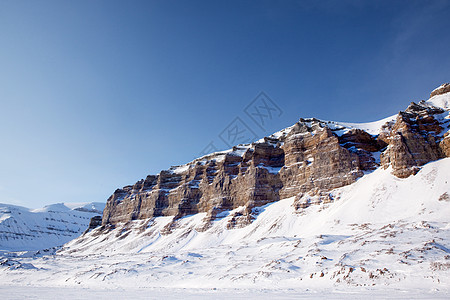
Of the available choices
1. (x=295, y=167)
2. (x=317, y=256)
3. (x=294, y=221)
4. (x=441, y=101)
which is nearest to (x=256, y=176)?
(x=295, y=167)

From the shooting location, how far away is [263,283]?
87.5 ft

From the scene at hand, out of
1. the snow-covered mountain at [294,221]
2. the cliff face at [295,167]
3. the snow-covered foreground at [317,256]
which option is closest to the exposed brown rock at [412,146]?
the cliff face at [295,167]

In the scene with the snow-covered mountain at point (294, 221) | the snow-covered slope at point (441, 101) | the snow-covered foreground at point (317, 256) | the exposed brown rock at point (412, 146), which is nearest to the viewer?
the snow-covered foreground at point (317, 256)

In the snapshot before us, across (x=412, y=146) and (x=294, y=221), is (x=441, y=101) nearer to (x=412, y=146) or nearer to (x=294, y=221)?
(x=412, y=146)

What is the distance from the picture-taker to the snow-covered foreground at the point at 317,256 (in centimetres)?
2283

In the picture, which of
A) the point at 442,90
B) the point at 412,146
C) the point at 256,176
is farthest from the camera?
the point at 442,90

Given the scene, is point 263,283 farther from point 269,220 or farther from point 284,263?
point 269,220

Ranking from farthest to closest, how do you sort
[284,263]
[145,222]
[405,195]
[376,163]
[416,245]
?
[145,222], [376,163], [405,195], [284,263], [416,245]

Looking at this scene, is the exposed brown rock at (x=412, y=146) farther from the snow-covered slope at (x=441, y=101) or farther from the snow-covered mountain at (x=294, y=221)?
the snow-covered slope at (x=441, y=101)

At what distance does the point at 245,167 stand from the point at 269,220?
2740 cm

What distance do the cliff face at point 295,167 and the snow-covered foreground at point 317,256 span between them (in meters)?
4.12

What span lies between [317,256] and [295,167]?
53.7 meters

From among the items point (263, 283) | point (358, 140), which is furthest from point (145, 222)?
point (263, 283)

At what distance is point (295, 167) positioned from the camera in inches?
3339
